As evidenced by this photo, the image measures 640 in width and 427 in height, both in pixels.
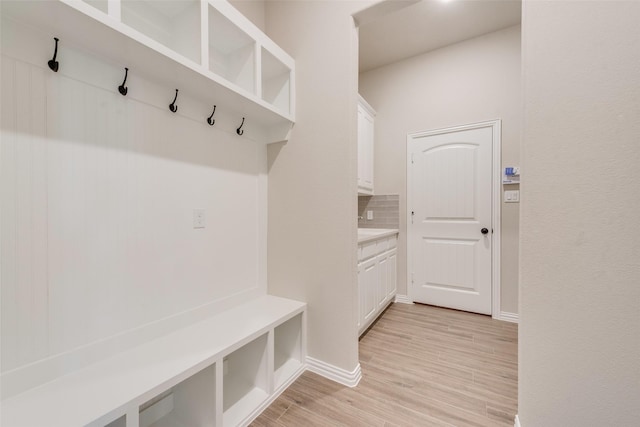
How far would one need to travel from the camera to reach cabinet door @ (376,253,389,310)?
2.55 metres

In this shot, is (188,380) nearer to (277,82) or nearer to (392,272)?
(277,82)

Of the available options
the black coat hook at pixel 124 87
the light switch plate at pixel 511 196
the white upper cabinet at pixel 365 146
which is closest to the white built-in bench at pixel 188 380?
the black coat hook at pixel 124 87

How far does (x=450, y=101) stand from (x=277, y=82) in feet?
6.78

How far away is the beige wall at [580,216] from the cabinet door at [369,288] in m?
1.16

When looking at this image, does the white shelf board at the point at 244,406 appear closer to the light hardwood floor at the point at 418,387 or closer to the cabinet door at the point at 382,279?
the light hardwood floor at the point at 418,387

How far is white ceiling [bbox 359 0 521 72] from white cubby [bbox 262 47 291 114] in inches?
39.6

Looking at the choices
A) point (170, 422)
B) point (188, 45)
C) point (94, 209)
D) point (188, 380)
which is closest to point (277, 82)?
point (188, 45)

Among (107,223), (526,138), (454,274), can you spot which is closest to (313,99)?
(526,138)

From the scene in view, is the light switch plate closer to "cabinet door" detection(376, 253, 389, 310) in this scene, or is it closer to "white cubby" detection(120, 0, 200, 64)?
"cabinet door" detection(376, 253, 389, 310)

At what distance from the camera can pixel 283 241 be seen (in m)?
1.91

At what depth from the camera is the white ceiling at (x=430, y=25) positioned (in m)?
2.35

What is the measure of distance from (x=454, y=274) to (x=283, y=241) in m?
2.08

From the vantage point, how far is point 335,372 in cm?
170

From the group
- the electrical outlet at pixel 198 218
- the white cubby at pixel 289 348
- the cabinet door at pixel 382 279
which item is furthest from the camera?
the cabinet door at pixel 382 279
